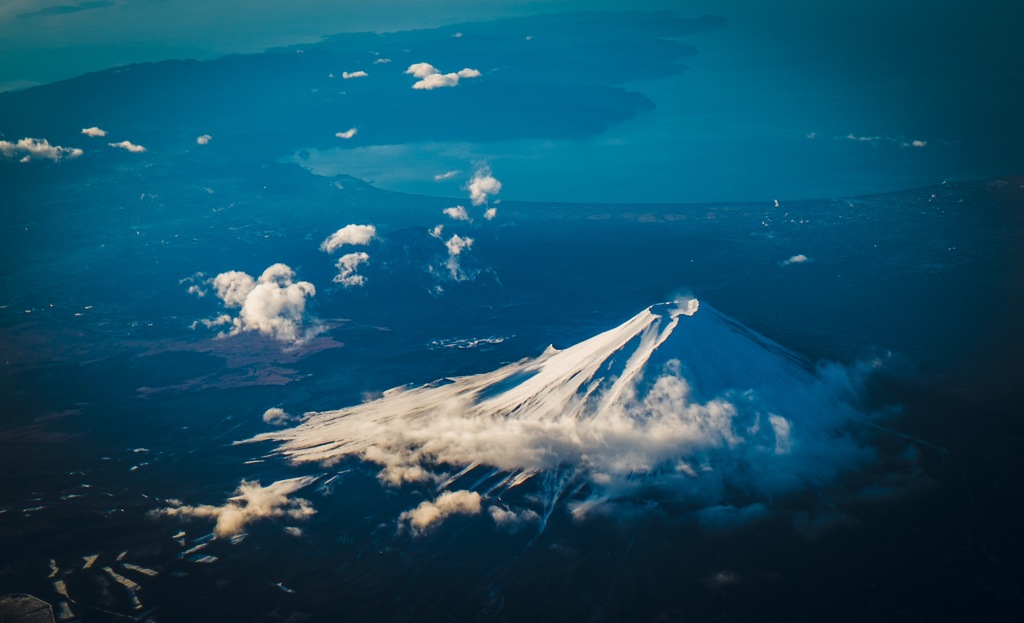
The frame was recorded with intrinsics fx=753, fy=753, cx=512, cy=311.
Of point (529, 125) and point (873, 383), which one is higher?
point (529, 125)

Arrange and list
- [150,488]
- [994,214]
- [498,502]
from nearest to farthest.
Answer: [498,502] < [150,488] < [994,214]

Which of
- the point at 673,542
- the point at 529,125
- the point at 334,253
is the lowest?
the point at 673,542

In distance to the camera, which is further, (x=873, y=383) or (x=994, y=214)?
(x=994, y=214)

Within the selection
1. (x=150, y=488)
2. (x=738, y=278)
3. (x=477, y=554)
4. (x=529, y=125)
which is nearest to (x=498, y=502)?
(x=477, y=554)

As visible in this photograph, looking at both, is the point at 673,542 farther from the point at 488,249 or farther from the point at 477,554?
the point at 488,249

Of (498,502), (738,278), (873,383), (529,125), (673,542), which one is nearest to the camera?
(673,542)

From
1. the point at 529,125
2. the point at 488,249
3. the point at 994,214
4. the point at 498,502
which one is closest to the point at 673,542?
the point at 498,502

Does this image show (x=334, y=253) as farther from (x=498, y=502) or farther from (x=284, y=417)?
(x=498, y=502)
